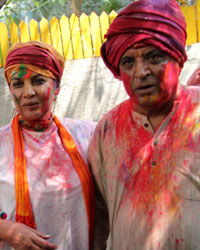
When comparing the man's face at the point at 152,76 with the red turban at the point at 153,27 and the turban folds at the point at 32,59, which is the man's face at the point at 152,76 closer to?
the red turban at the point at 153,27

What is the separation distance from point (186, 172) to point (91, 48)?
3056 mm

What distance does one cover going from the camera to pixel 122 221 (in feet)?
5.87

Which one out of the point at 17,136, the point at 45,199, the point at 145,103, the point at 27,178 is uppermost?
the point at 145,103

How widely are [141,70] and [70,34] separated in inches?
116

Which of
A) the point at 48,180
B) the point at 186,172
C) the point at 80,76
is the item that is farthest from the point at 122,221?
the point at 80,76

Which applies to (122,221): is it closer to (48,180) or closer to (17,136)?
(48,180)

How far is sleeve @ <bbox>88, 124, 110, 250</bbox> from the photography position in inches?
83.0

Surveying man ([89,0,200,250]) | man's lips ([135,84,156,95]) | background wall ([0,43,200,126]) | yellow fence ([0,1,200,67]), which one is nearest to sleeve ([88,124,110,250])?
man ([89,0,200,250])

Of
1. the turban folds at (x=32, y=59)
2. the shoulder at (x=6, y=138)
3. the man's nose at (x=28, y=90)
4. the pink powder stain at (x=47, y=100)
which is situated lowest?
the shoulder at (x=6, y=138)

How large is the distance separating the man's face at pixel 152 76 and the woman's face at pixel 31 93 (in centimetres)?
95

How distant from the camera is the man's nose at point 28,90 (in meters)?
2.45

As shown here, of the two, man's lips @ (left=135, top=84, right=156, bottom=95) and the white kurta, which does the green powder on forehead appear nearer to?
the white kurta

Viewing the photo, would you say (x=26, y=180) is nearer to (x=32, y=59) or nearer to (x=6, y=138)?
(x=6, y=138)

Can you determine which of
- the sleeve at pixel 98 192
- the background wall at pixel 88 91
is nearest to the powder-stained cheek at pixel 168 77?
the sleeve at pixel 98 192
